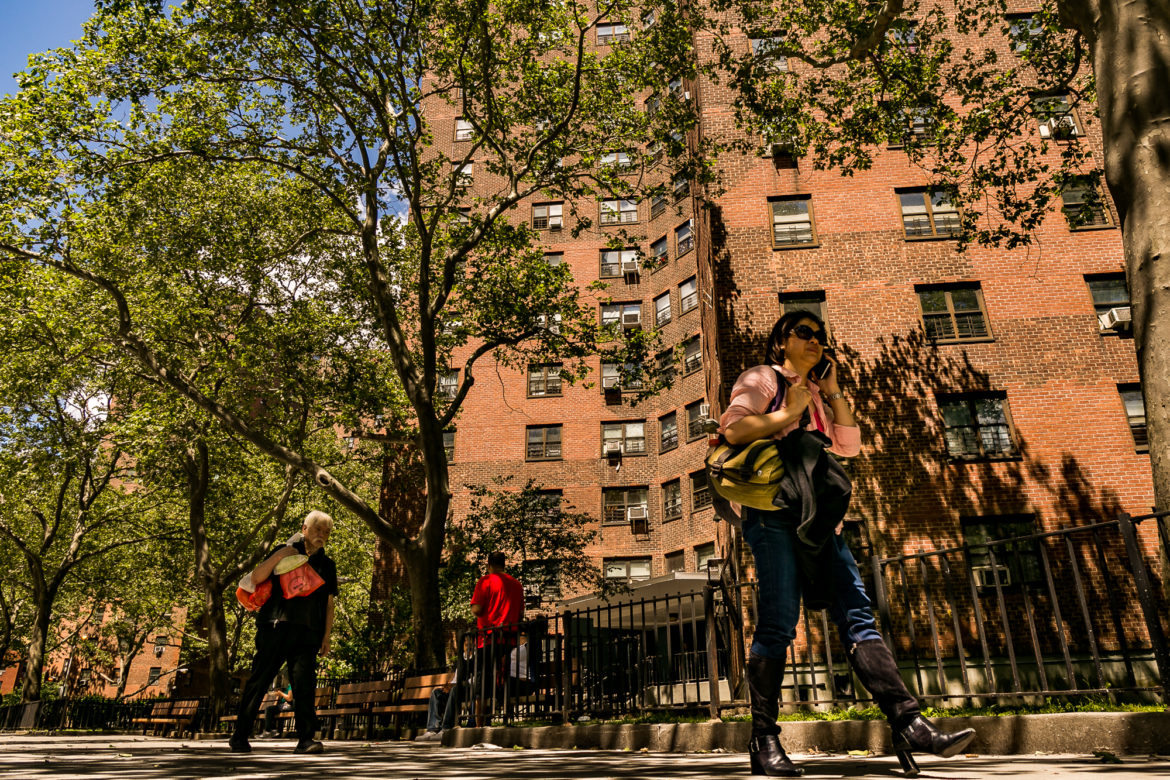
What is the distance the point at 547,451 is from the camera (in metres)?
34.4

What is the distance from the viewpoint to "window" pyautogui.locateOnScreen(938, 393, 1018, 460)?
20266 millimetres

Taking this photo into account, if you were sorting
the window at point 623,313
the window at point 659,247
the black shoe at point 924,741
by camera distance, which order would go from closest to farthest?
the black shoe at point 924,741
the window at point 623,313
the window at point 659,247

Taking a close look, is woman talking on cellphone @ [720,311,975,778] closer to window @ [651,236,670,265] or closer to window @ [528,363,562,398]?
window @ [528,363,562,398]

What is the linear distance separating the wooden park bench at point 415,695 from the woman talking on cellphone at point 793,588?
23.1 ft

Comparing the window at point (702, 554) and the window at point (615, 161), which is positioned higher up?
the window at point (615, 161)

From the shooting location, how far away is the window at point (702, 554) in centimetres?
2898

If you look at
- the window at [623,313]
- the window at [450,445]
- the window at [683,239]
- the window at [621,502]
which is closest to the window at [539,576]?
the window at [621,502]

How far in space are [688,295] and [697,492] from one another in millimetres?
8842

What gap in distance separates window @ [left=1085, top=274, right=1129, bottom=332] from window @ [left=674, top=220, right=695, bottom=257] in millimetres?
15740

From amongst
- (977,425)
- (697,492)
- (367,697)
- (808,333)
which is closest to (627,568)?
(697,492)

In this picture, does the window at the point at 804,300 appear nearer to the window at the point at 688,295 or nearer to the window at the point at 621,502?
the window at the point at 688,295

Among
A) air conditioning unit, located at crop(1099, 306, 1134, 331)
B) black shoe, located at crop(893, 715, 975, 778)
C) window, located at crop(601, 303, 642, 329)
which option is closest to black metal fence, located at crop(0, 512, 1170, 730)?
black shoe, located at crop(893, 715, 975, 778)

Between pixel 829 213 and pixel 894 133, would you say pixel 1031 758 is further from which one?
pixel 829 213

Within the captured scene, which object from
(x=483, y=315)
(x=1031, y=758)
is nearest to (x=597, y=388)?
(x=483, y=315)
